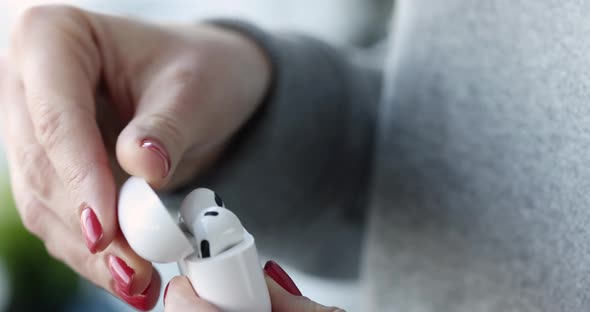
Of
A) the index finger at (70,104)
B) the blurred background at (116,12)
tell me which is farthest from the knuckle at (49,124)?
the blurred background at (116,12)

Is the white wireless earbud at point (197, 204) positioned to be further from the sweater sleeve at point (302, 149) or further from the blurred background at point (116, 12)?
the blurred background at point (116, 12)

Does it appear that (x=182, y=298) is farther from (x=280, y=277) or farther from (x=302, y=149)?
(x=302, y=149)

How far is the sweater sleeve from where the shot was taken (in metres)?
0.43

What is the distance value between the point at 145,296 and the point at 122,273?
2 cm

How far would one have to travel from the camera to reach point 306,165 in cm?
45

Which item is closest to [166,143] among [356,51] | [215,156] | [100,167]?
[100,167]

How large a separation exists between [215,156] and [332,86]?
4.1 inches

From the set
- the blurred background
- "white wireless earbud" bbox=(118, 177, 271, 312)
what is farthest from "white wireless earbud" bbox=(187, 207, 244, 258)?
the blurred background

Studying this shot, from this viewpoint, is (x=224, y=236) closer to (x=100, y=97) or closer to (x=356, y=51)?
(x=100, y=97)

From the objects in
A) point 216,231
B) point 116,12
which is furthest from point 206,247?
point 116,12

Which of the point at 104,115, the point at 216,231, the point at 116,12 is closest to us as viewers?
the point at 216,231

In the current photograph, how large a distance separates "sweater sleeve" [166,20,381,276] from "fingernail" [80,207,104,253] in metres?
0.16

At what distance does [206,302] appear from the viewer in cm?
24

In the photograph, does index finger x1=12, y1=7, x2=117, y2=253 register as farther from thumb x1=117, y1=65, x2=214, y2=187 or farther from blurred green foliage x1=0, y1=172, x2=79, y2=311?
blurred green foliage x1=0, y1=172, x2=79, y2=311
